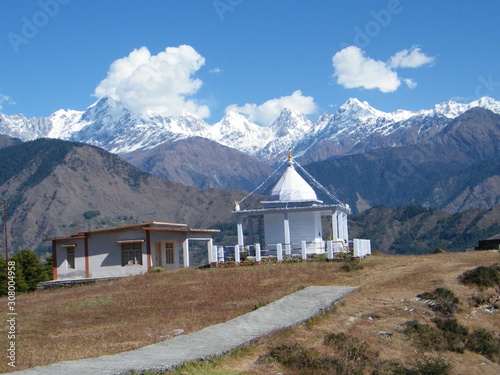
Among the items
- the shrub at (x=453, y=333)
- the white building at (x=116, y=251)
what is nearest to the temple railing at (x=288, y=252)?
the white building at (x=116, y=251)

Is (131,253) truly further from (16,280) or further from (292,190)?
(16,280)

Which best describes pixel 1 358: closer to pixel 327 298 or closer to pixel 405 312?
pixel 327 298

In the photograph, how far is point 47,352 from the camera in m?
17.4

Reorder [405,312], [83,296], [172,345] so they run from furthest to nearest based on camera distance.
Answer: [83,296] < [405,312] < [172,345]

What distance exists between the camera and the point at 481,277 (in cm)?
2695

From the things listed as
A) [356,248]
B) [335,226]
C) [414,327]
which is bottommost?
[414,327]

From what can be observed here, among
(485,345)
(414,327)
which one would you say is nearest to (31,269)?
(414,327)

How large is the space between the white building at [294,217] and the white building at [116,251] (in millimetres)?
4145

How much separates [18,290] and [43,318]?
29.4 metres

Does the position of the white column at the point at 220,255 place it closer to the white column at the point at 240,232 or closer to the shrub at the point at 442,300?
the white column at the point at 240,232

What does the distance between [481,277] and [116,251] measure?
26588 mm

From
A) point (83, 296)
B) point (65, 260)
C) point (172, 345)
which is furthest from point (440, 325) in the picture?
point (65, 260)

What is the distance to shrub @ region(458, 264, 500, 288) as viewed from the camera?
26703mm

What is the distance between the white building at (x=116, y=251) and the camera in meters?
45.5
